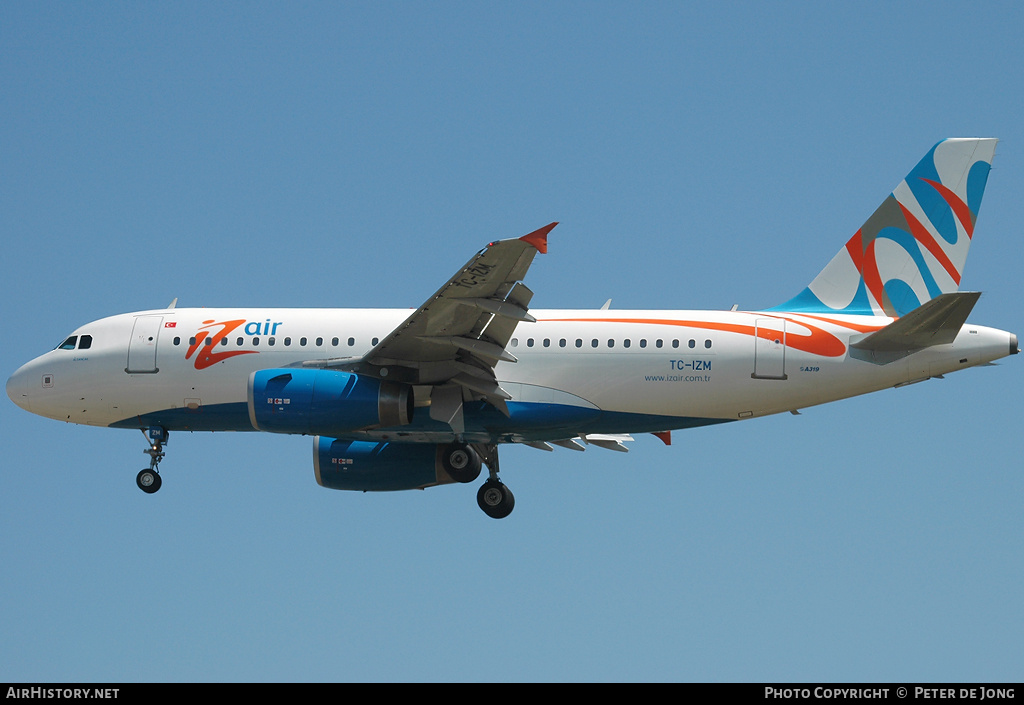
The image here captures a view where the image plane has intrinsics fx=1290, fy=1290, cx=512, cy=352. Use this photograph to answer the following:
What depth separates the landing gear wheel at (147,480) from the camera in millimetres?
33125

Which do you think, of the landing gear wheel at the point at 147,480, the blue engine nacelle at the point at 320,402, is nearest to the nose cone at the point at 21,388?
the landing gear wheel at the point at 147,480

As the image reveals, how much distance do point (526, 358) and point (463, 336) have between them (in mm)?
2266

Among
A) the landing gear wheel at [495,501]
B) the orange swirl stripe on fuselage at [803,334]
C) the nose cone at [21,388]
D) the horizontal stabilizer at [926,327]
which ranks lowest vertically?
the landing gear wheel at [495,501]

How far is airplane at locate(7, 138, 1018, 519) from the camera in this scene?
94.8 feet

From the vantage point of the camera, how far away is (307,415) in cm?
2886

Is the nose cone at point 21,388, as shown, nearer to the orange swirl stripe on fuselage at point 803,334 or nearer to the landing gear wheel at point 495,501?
the landing gear wheel at point 495,501

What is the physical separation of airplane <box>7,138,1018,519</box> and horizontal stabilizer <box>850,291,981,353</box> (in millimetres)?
48

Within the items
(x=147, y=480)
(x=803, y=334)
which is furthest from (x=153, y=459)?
(x=803, y=334)

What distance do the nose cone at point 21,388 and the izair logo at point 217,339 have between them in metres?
4.82

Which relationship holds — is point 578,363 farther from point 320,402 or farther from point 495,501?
point 320,402

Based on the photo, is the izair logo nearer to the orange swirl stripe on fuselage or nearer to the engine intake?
the engine intake

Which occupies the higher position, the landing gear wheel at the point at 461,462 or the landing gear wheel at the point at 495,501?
the landing gear wheel at the point at 461,462

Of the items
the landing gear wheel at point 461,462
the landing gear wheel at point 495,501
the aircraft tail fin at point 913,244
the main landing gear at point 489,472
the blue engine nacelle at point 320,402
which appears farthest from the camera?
the landing gear wheel at point 495,501

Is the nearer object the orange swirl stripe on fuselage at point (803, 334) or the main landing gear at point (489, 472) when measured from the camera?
the orange swirl stripe on fuselage at point (803, 334)
